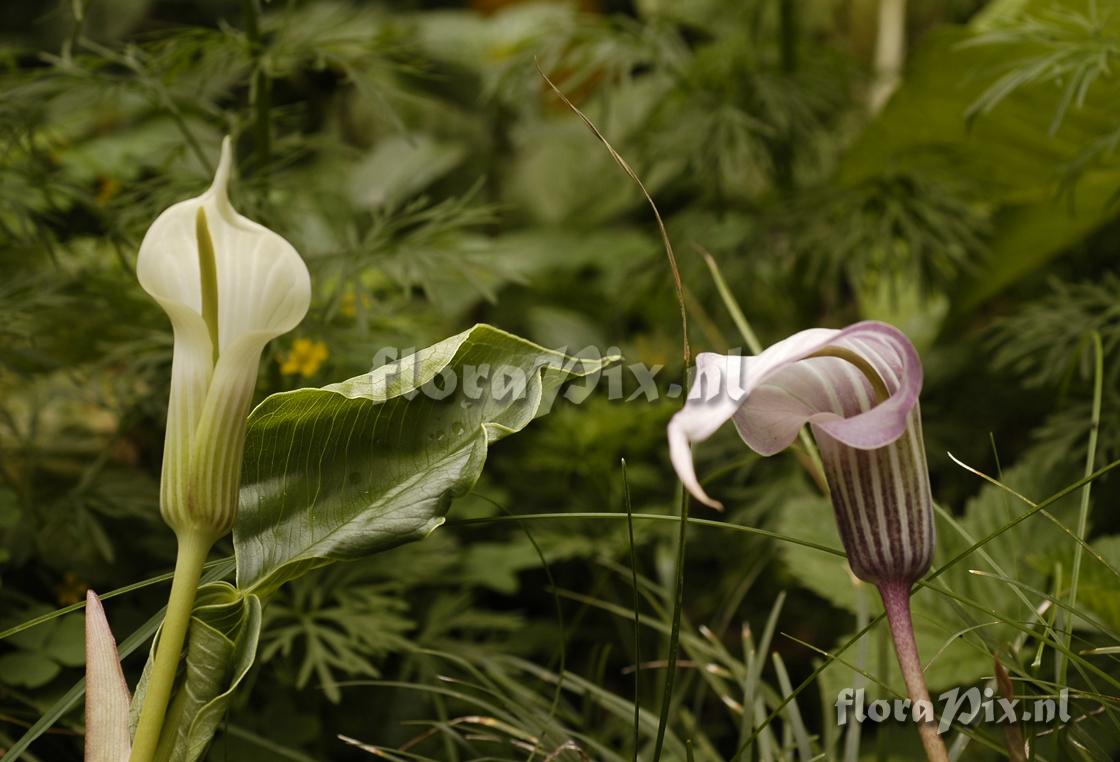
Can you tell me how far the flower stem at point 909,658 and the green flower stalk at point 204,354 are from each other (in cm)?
27

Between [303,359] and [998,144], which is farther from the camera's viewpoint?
[998,144]

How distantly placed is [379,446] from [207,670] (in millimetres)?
123

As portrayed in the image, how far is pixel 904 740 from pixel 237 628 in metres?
0.53

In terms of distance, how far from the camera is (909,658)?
15.4 inches

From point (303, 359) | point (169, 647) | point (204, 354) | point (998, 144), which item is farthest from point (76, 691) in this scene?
point (998, 144)

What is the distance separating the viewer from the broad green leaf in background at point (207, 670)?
0.42m

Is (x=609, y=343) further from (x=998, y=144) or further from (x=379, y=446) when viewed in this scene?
(x=379, y=446)

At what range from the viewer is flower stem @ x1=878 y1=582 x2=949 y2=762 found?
1.26 ft

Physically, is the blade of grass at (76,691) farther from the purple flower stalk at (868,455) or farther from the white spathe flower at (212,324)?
the purple flower stalk at (868,455)

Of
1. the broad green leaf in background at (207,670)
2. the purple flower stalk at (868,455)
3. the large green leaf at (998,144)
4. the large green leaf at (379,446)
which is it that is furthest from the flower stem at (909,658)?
the large green leaf at (998,144)

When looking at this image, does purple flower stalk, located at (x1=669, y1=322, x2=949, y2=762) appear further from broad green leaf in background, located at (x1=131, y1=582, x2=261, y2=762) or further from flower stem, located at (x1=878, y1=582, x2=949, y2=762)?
broad green leaf in background, located at (x1=131, y1=582, x2=261, y2=762)

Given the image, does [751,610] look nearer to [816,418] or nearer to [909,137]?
[909,137]

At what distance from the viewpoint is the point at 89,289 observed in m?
0.85

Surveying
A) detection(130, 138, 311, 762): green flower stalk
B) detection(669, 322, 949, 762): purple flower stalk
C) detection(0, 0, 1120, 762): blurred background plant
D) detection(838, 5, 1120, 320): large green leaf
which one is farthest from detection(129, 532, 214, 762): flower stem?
detection(838, 5, 1120, 320): large green leaf
